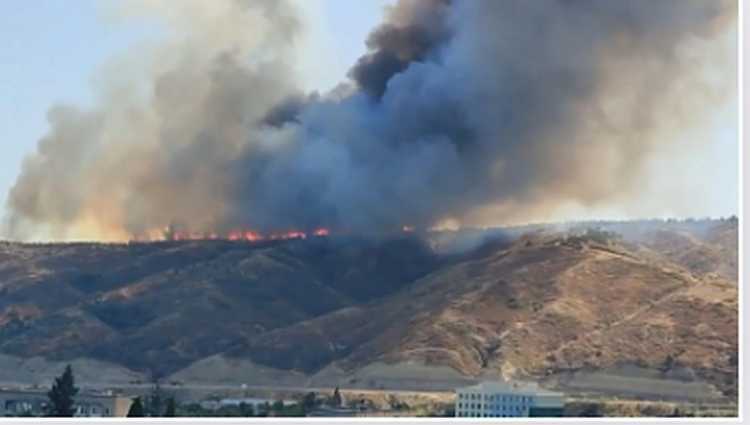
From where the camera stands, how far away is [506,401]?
29.0m

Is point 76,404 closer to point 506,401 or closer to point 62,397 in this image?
point 62,397

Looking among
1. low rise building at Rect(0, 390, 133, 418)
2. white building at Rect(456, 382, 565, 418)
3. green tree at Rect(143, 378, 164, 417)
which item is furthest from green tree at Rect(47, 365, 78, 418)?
white building at Rect(456, 382, 565, 418)

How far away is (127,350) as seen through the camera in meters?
37.4

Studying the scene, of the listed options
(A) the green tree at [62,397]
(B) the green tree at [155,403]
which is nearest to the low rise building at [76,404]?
(B) the green tree at [155,403]

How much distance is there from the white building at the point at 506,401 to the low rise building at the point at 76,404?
6.70 m

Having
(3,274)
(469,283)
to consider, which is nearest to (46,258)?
(3,274)

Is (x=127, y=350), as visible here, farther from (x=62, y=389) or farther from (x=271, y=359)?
(x=62, y=389)

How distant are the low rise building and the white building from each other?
670cm

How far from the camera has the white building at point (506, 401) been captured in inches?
1125

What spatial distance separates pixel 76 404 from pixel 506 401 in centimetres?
886

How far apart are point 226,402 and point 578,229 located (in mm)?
9950

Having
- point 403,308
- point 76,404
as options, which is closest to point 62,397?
point 76,404

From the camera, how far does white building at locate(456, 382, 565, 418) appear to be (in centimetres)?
2858

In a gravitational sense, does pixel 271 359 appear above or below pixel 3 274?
below
